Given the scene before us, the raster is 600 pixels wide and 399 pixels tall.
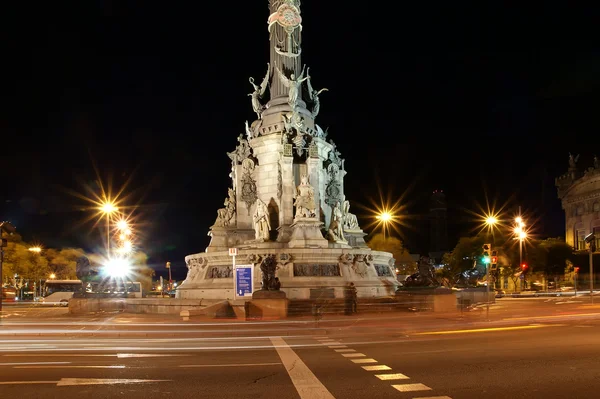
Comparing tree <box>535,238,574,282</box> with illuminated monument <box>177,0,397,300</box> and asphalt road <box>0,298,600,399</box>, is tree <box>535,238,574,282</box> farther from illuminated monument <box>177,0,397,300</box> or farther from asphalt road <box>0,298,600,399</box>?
asphalt road <box>0,298,600,399</box>

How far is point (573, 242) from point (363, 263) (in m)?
90.2

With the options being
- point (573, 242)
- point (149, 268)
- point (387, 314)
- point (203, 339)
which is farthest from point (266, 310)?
point (573, 242)

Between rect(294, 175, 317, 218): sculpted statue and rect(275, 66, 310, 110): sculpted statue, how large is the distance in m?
5.21

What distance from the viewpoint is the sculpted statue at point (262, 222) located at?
3469cm

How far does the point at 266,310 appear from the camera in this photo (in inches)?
1041

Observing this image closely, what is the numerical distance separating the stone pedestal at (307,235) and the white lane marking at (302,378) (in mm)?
17426

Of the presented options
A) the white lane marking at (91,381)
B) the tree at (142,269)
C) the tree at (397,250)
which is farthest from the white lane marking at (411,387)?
the tree at (142,269)

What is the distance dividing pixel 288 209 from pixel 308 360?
2182 centimetres

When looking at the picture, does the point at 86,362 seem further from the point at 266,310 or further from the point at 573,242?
the point at 573,242

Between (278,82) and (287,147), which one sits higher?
(278,82)

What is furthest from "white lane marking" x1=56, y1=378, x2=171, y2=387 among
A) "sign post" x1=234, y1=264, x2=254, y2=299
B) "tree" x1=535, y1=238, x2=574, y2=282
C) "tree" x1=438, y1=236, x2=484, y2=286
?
"tree" x1=535, y1=238, x2=574, y2=282

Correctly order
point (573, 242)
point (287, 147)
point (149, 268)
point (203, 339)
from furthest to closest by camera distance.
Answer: point (573, 242) < point (149, 268) < point (287, 147) < point (203, 339)

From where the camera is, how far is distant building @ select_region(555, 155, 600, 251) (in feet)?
356

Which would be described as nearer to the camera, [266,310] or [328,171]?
[266,310]
